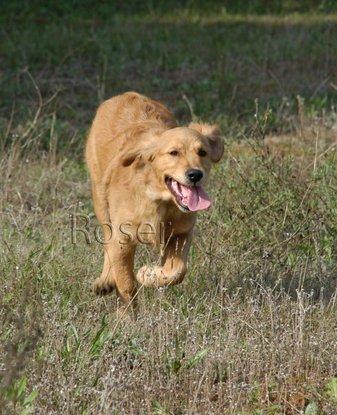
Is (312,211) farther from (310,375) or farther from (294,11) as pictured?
(294,11)

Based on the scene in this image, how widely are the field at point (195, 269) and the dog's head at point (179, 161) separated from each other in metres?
0.55

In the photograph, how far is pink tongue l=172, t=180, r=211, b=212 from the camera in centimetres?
634

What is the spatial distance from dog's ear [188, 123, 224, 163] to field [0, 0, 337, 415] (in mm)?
702

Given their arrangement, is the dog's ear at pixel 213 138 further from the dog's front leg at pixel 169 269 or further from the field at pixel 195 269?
the field at pixel 195 269

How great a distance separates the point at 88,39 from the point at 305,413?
9.56 meters

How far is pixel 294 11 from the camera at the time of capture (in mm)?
17484

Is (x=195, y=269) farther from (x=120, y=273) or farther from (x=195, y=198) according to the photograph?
(x=195, y=198)

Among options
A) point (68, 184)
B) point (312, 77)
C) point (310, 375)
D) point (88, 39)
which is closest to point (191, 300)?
point (310, 375)

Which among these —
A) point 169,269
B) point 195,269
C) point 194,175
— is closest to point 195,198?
point 194,175

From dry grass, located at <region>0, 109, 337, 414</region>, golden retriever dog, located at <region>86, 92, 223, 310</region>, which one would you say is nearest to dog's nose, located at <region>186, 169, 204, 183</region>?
golden retriever dog, located at <region>86, 92, 223, 310</region>

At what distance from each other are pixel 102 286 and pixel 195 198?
884 mm

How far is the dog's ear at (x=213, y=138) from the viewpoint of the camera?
6.76 m

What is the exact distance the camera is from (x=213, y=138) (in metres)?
6.81

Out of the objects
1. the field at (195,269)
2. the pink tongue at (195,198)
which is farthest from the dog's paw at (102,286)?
the pink tongue at (195,198)
